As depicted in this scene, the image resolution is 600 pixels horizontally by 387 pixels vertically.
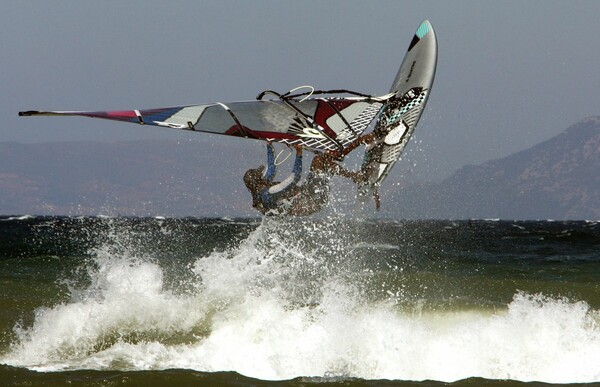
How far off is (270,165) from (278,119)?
0.81 meters

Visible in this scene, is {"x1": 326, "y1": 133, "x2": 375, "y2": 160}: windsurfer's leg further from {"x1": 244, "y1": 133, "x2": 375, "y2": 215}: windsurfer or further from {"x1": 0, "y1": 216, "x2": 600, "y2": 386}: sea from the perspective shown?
{"x1": 0, "y1": 216, "x2": 600, "y2": 386}: sea

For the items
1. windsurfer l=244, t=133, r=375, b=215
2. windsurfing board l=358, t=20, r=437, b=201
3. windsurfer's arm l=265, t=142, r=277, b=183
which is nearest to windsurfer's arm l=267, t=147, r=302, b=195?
windsurfer l=244, t=133, r=375, b=215

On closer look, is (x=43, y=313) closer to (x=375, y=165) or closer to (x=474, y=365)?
(x=375, y=165)

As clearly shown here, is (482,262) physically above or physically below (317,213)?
below

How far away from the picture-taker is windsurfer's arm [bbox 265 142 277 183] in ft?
34.1

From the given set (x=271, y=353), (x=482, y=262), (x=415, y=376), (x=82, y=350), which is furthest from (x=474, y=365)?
(x=482, y=262)

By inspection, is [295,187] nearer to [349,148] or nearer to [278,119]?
[349,148]

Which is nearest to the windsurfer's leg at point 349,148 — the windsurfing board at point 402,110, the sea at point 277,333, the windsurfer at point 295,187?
the windsurfer at point 295,187

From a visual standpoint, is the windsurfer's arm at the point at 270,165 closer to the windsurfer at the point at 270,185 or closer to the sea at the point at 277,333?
the windsurfer at the point at 270,185

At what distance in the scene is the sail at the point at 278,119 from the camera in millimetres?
10328

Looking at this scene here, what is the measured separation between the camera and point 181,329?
11852 mm

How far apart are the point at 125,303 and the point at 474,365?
537 cm

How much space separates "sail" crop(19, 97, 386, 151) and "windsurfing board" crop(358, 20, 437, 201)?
29 cm

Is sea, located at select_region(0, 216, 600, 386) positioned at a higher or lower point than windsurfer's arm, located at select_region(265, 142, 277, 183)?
lower
